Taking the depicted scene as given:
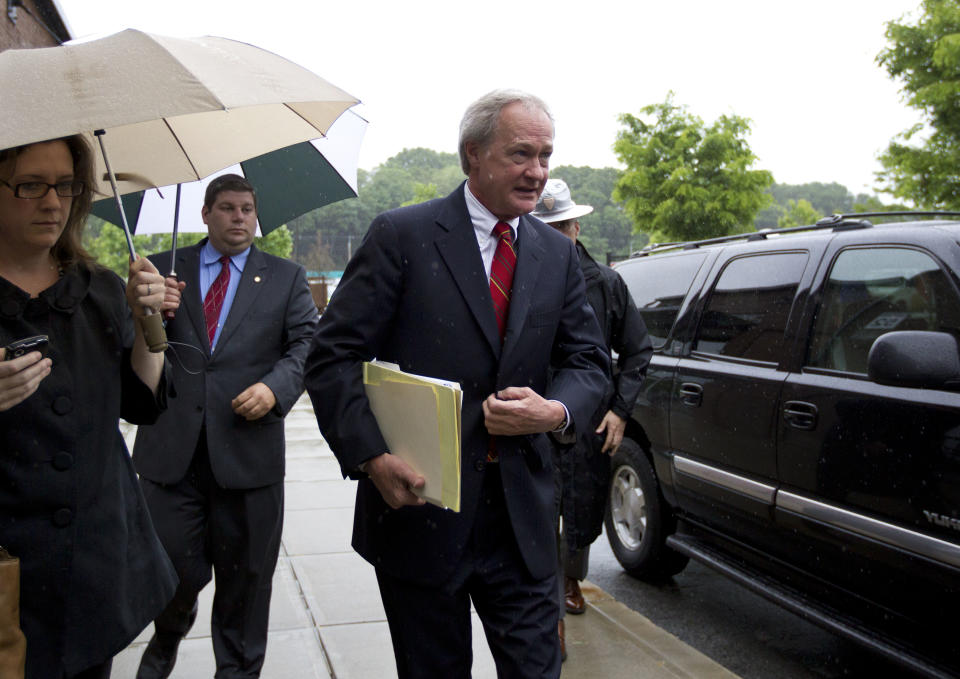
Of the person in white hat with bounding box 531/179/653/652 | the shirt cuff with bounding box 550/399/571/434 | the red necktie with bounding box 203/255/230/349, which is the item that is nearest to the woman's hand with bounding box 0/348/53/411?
the shirt cuff with bounding box 550/399/571/434

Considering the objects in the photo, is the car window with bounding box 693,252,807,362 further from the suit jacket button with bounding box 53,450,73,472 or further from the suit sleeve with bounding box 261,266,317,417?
the suit jacket button with bounding box 53,450,73,472

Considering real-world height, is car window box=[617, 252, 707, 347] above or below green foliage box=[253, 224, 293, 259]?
above

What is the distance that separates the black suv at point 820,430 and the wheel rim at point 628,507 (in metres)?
0.03

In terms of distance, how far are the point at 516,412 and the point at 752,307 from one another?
9.06 ft

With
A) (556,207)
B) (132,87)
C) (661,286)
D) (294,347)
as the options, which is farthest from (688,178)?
(132,87)

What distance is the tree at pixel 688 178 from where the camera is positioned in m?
33.2

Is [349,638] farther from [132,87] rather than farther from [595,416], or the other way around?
[132,87]

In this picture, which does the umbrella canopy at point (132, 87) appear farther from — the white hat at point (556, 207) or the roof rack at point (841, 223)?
the roof rack at point (841, 223)

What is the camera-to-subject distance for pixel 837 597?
11.8 feet

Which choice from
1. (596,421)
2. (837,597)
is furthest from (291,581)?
(837,597)

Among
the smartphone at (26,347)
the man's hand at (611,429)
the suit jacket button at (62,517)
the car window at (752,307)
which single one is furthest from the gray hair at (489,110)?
the car window at (752,307)

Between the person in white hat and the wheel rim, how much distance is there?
103 cm

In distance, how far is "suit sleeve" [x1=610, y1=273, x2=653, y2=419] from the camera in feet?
14.0

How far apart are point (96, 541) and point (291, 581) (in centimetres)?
313
